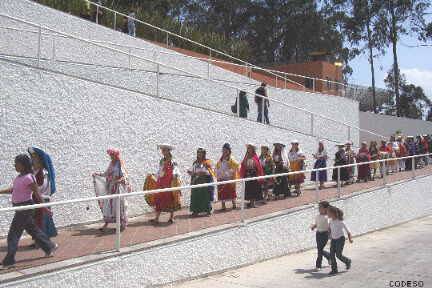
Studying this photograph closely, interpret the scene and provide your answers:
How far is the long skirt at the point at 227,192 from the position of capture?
9.79 m

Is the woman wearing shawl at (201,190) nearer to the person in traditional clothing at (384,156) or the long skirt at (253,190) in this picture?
the long skirt at (253,190)

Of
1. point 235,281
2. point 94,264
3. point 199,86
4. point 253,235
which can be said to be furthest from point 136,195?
point 199,86

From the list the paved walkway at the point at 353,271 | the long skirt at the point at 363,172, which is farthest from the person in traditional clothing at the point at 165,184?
the long skirt at the point at 363,172

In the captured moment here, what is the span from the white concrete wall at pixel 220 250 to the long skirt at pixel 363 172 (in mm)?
462

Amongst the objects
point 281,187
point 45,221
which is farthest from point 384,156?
point 45,221

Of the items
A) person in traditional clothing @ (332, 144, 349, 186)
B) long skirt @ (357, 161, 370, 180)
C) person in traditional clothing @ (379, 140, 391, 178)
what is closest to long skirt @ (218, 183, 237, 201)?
person in traditional clothing @ (332, 144, 349, 186)

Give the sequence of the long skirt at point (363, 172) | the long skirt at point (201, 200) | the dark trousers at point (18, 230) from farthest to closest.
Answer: the long skirt at point (363, 172), the long skirt at point (201, 200), the dark trousers at point (18, 230)

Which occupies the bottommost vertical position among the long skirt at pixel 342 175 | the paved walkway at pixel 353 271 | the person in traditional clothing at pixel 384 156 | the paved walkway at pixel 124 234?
the paved walkway at pixel 353 271

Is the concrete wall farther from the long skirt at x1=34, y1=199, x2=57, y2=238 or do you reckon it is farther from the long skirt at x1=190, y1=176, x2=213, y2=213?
the long skirt at x1=34, y1=199, x2=57, y2=238

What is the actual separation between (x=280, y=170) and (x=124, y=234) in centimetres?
538

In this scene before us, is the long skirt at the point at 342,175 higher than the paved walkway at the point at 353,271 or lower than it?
higher

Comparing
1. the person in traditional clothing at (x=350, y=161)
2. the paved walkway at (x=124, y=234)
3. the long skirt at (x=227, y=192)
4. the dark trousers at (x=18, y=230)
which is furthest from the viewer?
the person in traditional clothing at (x=350, y=161)

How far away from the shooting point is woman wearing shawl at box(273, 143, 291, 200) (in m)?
11.1

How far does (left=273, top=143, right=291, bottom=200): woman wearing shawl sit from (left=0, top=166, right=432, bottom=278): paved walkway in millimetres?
210
